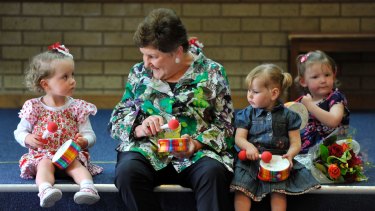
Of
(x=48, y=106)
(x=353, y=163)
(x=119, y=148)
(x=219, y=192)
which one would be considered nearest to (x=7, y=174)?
(x=48, y=106)

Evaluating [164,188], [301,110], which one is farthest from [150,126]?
[301,110]

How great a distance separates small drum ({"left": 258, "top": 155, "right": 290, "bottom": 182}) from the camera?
7.63 feet

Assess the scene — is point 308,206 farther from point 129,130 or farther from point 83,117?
point 83,117

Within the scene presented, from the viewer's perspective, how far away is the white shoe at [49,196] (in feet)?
7.44

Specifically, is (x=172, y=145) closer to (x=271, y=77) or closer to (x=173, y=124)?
(x=173, y=124)

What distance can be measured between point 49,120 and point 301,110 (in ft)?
3.23

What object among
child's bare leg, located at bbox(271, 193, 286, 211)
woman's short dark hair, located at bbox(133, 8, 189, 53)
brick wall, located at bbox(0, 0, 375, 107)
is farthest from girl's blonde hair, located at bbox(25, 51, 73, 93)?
Answer: brick wall, located at bbox(0, 0, 375, 107)

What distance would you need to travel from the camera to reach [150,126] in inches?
92.8

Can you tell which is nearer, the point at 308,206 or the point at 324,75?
the point at 308,206

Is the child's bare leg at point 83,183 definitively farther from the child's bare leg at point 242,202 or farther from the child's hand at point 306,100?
the child's hand at point 306,100

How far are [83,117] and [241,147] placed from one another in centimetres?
63

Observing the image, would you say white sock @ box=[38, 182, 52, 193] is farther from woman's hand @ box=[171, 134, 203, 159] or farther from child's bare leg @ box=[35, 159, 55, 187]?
woman's hand @ box=[171, 134, 203, 159]

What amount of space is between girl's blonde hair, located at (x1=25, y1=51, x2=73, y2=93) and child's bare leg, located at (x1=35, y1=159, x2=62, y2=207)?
0.31 m

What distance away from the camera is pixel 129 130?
247 cm
